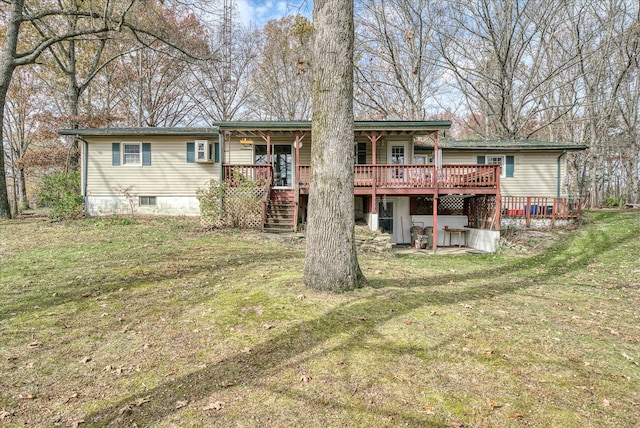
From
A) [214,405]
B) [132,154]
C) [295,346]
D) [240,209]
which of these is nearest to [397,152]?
[240,209]

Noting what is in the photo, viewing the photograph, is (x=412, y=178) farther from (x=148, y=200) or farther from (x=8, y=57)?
(x=8, y=57)

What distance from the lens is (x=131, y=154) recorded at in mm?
15695

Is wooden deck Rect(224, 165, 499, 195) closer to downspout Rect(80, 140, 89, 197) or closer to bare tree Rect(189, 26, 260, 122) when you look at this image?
downspout Rect(80, 140, 89, 197)

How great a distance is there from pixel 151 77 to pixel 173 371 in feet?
91.2

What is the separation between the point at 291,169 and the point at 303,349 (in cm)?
1332

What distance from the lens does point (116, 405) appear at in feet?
8.61

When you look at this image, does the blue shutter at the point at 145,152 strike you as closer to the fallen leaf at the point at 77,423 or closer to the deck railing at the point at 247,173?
the deck railing at the point at 247,173

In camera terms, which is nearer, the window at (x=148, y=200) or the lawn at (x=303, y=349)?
the lawn at (x=303, y=349)

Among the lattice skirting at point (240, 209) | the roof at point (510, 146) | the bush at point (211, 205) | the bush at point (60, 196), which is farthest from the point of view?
the roof at point (510, 146)

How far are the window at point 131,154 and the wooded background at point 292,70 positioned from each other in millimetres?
4097

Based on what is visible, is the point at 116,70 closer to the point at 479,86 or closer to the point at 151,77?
the point at 151,77

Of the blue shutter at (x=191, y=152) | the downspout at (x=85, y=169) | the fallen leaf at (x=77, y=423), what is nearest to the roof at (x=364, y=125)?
the blue shutter at (x=191, y=152)

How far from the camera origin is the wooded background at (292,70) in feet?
56.2

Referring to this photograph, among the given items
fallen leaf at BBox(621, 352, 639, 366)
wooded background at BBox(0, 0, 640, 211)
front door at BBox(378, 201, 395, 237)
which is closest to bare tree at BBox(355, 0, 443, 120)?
wooded background at BBox(0, 0, 640, 211)
